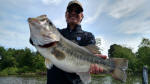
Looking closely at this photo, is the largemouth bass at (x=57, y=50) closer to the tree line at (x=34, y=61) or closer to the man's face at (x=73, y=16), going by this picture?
the man's face at (x=73, y=16)

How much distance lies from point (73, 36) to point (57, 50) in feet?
4.22

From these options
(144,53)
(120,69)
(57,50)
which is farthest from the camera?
(144,53)

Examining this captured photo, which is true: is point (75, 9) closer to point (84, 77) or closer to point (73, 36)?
point (73, 36)

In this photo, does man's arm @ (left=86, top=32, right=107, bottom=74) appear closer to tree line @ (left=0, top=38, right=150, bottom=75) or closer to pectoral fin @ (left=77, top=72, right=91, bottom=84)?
pectoral fin @ (left=77, top=72, right=91, bottom=84)

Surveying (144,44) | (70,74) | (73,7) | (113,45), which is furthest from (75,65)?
(113,45)

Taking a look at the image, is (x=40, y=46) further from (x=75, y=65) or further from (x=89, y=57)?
(x=89, y=57)

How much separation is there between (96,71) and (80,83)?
558mm

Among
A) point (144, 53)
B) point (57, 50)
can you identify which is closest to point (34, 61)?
point (144, 53)

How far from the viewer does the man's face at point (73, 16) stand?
5.59 metres

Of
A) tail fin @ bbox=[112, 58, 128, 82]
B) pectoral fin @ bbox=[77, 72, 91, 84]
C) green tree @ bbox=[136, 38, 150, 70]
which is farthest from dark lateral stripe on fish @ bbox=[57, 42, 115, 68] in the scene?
green tree @ bbox=[136, 38, 150, 70]

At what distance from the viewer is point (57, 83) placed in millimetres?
4879

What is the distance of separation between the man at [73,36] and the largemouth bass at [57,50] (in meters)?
0.28

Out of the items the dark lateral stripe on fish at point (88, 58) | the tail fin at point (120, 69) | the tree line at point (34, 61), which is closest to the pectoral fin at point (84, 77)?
the dark lateral stripe on fish at point (88, 58)

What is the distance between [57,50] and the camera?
420cm
